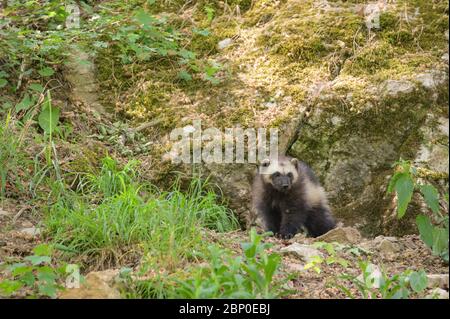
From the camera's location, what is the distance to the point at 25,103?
5855 mm

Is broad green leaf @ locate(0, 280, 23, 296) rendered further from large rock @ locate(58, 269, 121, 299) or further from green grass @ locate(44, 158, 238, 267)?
green grass @ locate(44, 158, 238, 267)

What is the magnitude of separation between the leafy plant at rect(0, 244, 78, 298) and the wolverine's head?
94.6 inches

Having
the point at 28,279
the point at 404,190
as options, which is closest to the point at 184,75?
the point at 404,190

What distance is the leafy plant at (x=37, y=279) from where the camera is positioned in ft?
11.7

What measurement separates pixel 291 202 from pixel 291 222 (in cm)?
21

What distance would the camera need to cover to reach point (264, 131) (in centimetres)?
586

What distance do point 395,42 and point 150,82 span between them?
249 cm

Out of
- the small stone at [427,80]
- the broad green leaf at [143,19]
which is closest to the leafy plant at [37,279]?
the broad green leaf at [143,19]

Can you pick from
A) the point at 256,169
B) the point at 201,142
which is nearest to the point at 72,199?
the point at 201,142

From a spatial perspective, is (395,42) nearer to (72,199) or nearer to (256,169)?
(256,169)

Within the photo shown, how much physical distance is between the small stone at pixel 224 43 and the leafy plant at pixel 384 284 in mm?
3271

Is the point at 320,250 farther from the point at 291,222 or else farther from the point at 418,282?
the point at 291,222

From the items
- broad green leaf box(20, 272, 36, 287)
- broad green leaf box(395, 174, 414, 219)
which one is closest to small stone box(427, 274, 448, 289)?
broad green leaf box(395, 174, 414, 219)

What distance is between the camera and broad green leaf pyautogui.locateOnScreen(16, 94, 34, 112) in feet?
19.1
